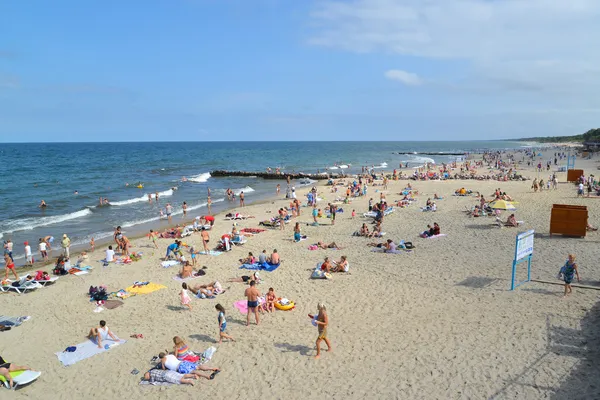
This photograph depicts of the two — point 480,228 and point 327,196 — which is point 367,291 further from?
point 327,196

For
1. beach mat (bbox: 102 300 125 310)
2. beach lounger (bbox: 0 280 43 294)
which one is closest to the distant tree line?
beach mat (bbox: 102 300 125 310)

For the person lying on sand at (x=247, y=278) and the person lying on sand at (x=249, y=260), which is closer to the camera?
the person lying on sand at (x=247, y=278)

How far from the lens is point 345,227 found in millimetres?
19906

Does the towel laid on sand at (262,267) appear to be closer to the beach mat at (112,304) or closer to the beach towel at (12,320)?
the beach mat at (112,304)

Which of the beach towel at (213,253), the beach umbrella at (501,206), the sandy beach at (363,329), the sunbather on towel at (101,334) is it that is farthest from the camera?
the beach umbrella at (501,206)

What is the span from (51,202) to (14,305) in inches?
895

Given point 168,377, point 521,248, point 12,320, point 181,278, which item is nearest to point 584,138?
point 521,248

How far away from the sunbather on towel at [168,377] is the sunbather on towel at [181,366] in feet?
0.27

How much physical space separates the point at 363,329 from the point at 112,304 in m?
7.02

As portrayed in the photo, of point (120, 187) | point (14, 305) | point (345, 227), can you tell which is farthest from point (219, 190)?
point (14, 305)

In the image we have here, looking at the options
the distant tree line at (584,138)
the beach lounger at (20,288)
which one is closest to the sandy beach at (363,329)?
the beach lounger at (20,288)

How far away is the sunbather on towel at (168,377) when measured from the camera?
7398 millimetres

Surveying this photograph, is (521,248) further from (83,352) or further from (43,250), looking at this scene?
(43,250)

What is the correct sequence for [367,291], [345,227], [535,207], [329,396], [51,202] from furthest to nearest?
[51,202]
[535,207]
[345,227]
[367,291]
[329,396]
